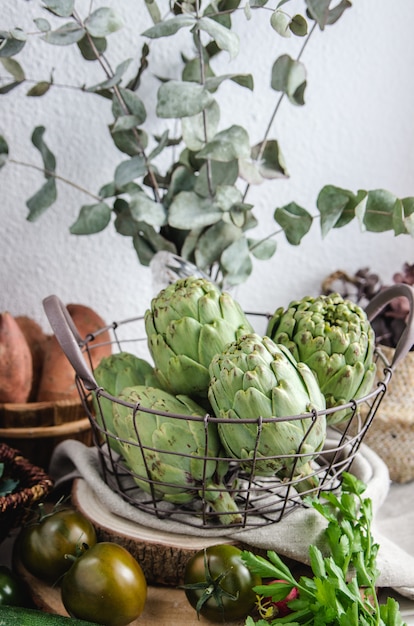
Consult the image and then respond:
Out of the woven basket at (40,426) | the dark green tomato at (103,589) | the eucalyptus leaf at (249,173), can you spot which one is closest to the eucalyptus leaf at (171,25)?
the eucalyptus leaf at (249,173)

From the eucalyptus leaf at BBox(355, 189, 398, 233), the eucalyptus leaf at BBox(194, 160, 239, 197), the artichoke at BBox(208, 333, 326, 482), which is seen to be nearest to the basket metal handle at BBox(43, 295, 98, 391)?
the artichoke at BBox(208, 333, 326, 482)

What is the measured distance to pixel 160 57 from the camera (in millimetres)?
1203

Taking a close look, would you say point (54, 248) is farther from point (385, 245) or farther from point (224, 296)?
point (385, 245)

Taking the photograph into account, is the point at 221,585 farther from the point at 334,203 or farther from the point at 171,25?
the point at 171,25

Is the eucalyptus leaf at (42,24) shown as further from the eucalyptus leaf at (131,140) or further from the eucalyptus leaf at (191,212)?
the eucalyptus leaf at (191,212)

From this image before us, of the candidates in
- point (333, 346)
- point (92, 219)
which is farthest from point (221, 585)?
point (92, 219)

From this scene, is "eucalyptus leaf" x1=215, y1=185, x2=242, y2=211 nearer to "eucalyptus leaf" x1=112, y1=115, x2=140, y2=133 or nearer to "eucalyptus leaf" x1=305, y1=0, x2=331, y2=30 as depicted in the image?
"eucalyptus leaf" x1=112, y1=115, x2=140, y2=133

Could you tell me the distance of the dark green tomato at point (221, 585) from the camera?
0.76 metres

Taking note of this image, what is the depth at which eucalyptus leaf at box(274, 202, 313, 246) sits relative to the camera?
108 centimetres

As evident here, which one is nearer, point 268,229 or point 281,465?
point 281,465

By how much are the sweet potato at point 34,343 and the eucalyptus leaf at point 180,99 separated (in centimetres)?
44

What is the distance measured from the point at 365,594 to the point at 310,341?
299 millimetres

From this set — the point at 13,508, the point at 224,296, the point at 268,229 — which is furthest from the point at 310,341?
the point at 268,229

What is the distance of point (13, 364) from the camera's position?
3.45 feet
